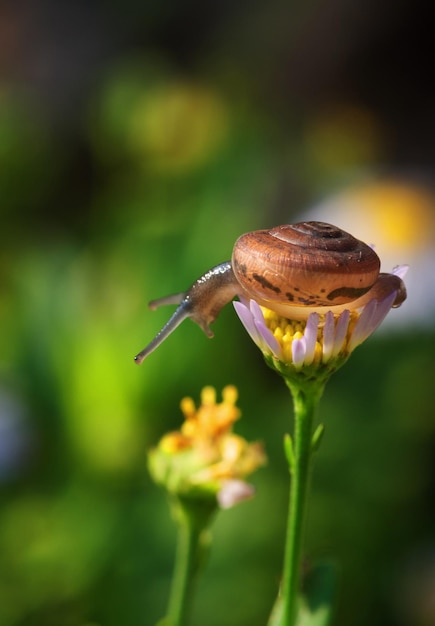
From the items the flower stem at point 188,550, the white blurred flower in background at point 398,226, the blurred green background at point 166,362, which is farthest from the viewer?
the white blurred flower in background at point 398,226

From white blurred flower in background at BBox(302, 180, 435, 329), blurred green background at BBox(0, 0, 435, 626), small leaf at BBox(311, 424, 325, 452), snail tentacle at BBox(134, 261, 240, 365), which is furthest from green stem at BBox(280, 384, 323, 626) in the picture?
white blurred flower in background at BBox(302, 180, 435, 329)

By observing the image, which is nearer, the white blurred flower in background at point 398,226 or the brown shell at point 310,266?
the brown shell at point 310,266

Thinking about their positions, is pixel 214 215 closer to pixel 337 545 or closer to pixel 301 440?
pixel 337 545

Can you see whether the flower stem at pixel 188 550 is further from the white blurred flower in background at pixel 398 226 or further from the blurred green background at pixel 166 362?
the white blurred flower in background at pixel 398 226

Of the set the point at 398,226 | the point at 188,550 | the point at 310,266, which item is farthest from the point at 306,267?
the point at 398,226

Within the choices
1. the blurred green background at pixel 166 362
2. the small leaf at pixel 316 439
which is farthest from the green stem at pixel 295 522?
the blurred green background at pixel 166 362

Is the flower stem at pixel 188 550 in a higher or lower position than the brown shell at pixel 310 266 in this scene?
lower

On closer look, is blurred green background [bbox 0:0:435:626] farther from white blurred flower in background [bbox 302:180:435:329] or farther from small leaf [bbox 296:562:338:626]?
small leaf [bbox 296:562:338:626]

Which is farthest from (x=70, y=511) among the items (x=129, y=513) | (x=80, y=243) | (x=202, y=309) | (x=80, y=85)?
(x=80, y=85)

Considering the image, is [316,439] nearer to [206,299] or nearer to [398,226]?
[206,299]
